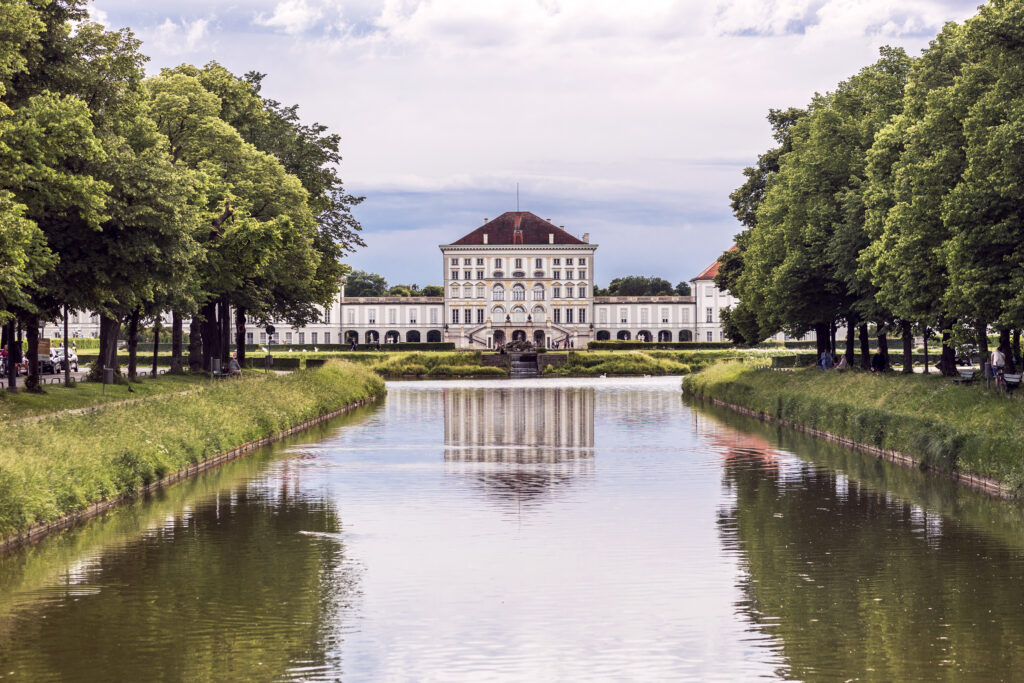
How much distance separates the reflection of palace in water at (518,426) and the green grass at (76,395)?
10273mm

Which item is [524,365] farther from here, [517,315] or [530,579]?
[530,579]

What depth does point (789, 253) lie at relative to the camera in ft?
164

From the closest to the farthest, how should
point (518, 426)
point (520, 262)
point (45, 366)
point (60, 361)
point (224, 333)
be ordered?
point (518, 426), point (224, 333), point (45, 366), point (60, 361), point (520, 262)

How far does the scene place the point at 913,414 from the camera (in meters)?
31.9

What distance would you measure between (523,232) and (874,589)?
154 metres

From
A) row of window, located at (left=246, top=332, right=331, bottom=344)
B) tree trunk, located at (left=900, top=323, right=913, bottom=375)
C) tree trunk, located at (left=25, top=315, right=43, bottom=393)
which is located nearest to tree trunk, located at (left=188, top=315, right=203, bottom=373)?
tree trunk, located at (left=25, top=315, right=43, bottom=393)

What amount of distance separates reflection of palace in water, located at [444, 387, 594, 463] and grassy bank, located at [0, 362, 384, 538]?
572 cm

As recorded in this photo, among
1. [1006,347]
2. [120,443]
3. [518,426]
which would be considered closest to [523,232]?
[518,426]

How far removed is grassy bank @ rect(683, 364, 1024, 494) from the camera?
81.3ft

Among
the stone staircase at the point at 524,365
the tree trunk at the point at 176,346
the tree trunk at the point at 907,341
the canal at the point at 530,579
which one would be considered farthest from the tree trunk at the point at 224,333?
the stone staircase at the point at 524,365

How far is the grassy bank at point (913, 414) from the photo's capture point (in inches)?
975

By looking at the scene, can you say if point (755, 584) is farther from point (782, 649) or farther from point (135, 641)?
point (135, 641)

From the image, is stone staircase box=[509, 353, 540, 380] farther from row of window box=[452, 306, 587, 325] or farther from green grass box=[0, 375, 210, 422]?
row of window box=[452, 306, 587, 325]

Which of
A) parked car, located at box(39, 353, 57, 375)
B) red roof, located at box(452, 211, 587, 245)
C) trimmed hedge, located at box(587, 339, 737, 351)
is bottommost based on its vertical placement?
parked car, located at box(39, 353, 57, 375)
